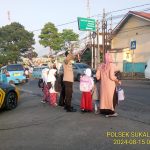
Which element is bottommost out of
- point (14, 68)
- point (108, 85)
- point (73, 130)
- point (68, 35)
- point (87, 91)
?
point (73, 130)

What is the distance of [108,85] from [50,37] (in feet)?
167

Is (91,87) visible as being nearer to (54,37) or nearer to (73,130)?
(73,130)

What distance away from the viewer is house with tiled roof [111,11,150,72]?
3384 centimetres

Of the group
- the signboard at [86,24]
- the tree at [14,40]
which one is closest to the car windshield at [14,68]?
the signboard at [86,24]

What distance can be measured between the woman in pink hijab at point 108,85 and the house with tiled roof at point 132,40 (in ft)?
77.5

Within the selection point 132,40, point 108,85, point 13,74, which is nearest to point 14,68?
point 13,74

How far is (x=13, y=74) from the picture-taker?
23.6m

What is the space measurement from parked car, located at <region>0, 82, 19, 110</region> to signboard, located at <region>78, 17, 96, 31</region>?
907 inches

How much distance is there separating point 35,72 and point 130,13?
477 inches

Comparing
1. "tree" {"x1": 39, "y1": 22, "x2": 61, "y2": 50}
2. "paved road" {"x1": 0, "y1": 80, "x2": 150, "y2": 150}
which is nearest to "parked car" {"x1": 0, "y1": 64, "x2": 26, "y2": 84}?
"paved road" {"x1": 0, "y1": 80, "x2": 150, "y2": 150}

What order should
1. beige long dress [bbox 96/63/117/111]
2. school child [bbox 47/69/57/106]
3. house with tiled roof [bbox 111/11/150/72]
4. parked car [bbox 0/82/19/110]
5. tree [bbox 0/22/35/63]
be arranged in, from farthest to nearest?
tree [bbox 0/22/35/63], house with tiled roof [bbox 111/11/150/72], school child [bbox 47/69/57/106], parked car [bbox 0/82/19/110], beige long dress [bbox 96/63/117/111]

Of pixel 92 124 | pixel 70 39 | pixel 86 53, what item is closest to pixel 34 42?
pixel 70 39

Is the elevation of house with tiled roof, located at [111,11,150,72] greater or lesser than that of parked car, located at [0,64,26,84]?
greater

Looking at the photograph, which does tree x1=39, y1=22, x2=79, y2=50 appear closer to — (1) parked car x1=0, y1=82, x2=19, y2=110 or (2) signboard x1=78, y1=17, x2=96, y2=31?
(2) signboard x1=78, y1=17, x2=96, y2=31
